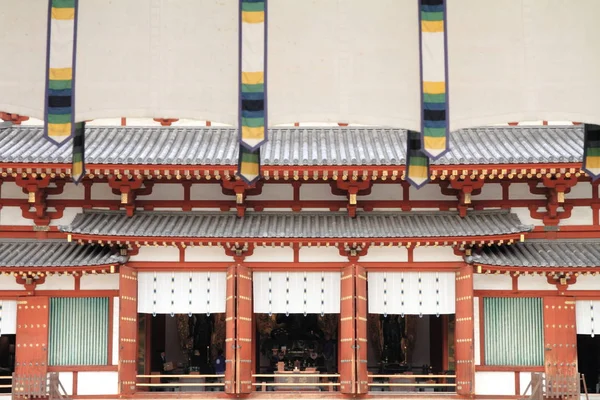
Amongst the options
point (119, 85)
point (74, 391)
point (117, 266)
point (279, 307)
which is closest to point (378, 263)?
point (279, 307)

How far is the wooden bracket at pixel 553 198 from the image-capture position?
1981 centimetres

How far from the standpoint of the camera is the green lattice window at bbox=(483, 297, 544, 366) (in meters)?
19.8

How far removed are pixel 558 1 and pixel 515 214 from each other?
22.8ft

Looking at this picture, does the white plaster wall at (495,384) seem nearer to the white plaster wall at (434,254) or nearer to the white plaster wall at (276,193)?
the white plaster wall at (434,254)

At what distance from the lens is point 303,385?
1973 cm

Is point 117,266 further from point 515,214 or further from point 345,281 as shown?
point 515,214

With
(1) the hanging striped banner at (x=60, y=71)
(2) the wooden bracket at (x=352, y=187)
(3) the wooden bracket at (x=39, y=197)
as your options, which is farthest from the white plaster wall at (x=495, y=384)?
(1) the hanging striped banner at (x=60, y=71)

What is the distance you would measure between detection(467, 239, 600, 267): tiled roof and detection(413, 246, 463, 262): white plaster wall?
1.85ft

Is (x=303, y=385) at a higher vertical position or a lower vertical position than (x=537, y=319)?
lower

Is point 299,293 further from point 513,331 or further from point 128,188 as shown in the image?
point 513,331

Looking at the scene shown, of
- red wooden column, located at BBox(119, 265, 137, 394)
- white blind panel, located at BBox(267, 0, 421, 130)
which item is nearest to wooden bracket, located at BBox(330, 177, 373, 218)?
red wooden column, located at BBox(119, 265, 137, 394)

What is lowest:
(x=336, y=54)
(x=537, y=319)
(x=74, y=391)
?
(x=74, y=391)

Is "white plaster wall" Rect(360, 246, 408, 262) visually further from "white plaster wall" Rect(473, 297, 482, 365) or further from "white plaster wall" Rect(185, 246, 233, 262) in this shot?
"white plaster wall" Rect(185, 246, 233, 262)

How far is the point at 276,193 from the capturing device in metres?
20.6
